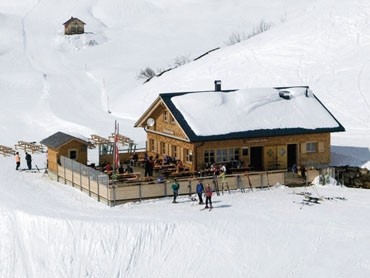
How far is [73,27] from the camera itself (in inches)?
4348

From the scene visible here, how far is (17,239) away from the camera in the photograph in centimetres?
3136

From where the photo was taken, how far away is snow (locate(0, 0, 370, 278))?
94.2 ft

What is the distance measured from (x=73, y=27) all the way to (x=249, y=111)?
74272 mm

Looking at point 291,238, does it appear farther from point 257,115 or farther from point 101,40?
point 101,40

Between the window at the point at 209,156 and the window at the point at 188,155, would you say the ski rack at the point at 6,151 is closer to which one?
the window at the point at 188,155

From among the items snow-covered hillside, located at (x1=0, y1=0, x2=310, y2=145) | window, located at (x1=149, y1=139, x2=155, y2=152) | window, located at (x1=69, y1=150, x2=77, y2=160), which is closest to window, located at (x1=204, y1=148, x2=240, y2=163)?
window, located at (x1=149, y1=139, x2=155, y2=152)

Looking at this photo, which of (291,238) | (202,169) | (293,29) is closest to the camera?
(291,238)

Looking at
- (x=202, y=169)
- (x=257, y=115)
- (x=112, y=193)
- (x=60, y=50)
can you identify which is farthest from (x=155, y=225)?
(x=60, y=50)

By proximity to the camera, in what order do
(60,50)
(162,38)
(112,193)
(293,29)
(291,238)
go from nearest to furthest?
(291,238) → (112,193) → (293,29) → (60,50) → (162,38)

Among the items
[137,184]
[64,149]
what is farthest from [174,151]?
[137,184]

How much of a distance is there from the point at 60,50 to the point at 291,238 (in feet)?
264

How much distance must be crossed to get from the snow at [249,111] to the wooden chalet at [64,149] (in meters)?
6.07

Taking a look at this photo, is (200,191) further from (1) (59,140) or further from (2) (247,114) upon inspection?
(1) (59,140)

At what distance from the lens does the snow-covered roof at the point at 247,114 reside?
38.9 m
